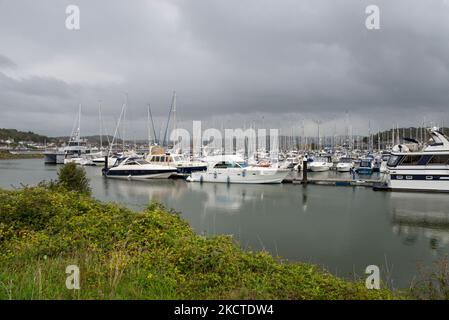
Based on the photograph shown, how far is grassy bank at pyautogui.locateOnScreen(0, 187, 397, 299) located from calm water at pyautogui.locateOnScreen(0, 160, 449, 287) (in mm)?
4202

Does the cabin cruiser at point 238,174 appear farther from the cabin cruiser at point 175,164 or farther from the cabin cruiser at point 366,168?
the cabin cruiser at point 366,168

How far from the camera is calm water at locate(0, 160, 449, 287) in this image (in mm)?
11539

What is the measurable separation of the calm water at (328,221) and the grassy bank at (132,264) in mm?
4202

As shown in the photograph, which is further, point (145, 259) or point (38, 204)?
point (38, 204)

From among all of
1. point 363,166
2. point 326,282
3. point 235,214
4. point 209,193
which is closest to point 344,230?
point 235,214

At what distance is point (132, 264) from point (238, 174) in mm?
30241

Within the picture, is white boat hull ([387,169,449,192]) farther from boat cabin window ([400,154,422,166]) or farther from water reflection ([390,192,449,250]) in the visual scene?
water reflection ([390,192,449,250])

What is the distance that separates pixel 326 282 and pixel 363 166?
4595 cm

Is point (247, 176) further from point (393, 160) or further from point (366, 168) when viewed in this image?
point (366, 168)

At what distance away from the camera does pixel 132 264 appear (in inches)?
216

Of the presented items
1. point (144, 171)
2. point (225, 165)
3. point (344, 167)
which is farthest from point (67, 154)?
point (344, 167)

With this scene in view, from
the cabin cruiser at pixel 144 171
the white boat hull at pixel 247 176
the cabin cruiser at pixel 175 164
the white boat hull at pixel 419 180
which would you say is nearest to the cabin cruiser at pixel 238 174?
the white boat hull at pixel 247 176

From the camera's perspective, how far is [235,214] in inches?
776
